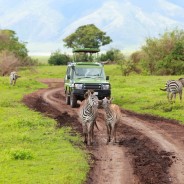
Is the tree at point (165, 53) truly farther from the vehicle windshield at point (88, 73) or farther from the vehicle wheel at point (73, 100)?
the vehicle wheel at point (73, 100)

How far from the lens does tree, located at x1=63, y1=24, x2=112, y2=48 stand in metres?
92.9

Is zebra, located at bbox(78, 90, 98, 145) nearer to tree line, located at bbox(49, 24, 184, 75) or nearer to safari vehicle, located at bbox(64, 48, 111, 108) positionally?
safari vehicle, located at bbox(64, 48, 111, 108)

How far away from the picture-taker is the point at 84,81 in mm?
24906

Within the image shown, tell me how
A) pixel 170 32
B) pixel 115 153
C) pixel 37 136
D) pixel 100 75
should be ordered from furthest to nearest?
pixel 170 32 → pixel 100 75 → pixel 37 136 → pixel 115 153

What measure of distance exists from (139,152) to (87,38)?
263 ft

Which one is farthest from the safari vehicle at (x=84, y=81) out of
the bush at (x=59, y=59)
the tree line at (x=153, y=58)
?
the bush at (x=59, y=59)

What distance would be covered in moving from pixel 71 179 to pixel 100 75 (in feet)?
50.6

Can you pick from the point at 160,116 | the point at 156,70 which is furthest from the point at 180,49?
the point at 160,116

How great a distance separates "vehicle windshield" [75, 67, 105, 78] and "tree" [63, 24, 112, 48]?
66.6 metres

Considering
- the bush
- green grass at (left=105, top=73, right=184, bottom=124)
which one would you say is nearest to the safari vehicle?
green grass at (left=105, top=73, right=184, bottom=124)

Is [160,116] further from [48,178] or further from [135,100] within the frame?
A: [48,178]

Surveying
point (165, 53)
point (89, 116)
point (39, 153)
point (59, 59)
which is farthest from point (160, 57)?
point (39, 153)

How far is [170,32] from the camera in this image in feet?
212

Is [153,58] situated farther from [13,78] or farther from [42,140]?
[42,140]
